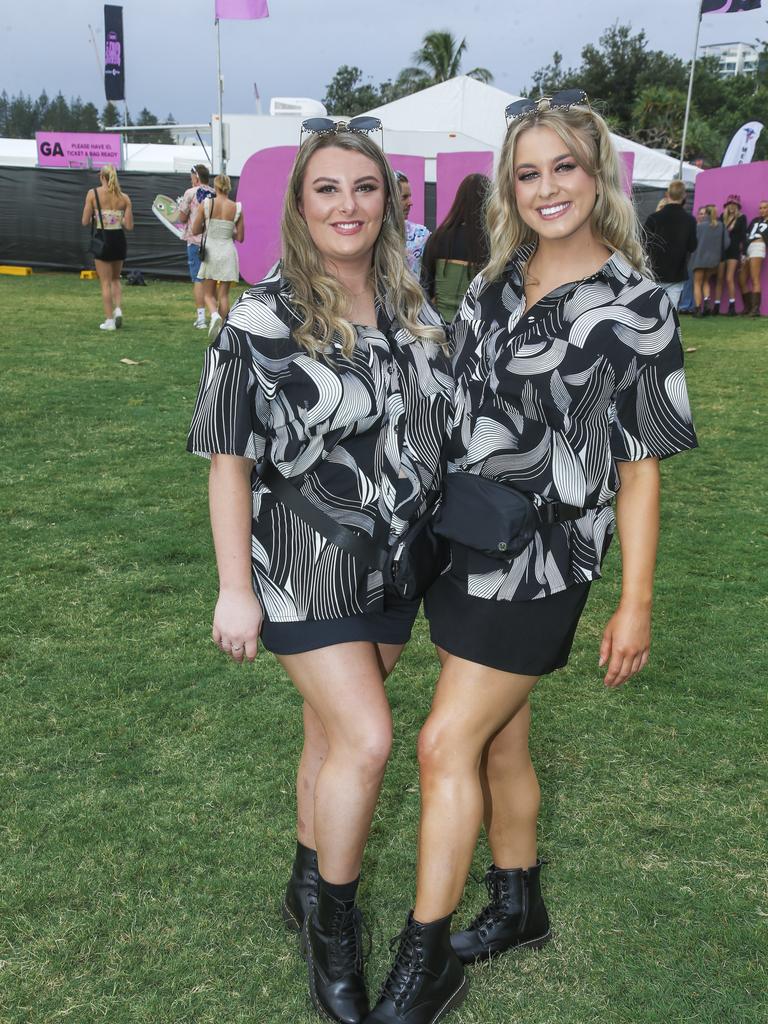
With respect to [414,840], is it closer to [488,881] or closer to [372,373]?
[488,881]

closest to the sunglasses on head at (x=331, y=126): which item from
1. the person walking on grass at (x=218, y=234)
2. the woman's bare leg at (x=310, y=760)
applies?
the woman's bare leg at (x=310, y=760)

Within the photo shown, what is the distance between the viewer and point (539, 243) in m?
2.18

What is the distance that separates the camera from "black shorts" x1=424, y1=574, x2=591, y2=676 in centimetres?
202

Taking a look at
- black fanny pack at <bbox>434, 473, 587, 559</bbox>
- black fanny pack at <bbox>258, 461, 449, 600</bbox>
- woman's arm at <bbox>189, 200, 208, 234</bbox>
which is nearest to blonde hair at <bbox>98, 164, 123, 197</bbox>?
woman's arm at <bbox>189, 200, 208, 234</bbox>

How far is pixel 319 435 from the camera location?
6.44 ft

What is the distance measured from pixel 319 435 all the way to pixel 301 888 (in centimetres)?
117

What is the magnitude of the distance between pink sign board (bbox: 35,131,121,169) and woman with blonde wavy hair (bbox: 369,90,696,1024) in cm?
2337

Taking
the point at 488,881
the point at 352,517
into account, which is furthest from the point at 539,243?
the point at 488,881

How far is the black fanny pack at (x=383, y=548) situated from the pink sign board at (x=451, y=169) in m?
16.2

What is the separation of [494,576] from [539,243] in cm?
76

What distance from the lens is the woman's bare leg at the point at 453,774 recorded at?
2.01 m

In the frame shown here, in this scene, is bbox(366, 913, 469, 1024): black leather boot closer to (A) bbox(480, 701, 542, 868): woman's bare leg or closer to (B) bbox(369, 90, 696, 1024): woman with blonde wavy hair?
(B) bbox(369, 90, 696, 1024): woman with blonde wavy hair

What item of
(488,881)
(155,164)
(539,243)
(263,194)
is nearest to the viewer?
(539,243)

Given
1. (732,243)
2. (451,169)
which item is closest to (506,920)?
(732,243)
